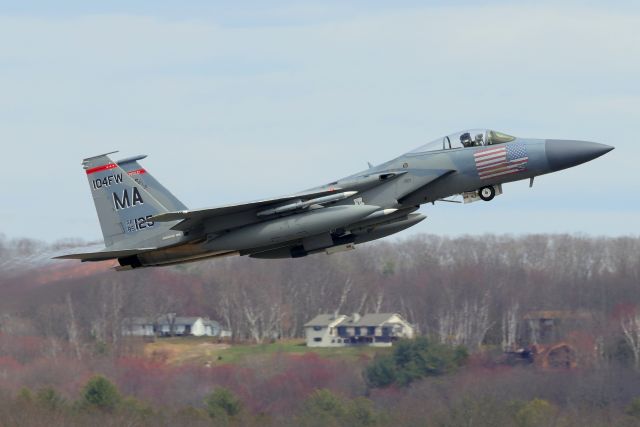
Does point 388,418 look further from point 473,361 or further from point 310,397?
point 473,361

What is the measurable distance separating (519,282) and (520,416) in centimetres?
1630

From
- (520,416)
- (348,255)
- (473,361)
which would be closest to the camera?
(520,416)

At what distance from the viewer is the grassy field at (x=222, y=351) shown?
48.7 meters

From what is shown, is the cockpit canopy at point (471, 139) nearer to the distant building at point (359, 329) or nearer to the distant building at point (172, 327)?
the distant building at point (172, 327)

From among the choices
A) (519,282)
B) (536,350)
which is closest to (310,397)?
(536,350)

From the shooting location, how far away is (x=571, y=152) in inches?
828

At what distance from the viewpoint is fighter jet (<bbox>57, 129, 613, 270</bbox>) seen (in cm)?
2097

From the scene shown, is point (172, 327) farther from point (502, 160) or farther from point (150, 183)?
point (502, 160)

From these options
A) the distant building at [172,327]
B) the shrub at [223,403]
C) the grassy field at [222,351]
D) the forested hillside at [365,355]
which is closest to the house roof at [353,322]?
the forested hillside at [365,355]

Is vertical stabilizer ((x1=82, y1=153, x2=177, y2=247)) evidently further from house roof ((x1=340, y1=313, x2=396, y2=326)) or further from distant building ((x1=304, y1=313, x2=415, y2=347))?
house roof ((x1=340, y1=313, x2=396, y2=326))

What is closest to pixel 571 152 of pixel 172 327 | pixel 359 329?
pixel 172 327

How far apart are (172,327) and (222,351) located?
2.22 meters

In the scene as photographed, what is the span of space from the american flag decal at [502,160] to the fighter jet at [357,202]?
0.7 inches

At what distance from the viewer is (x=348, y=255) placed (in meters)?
57.6
